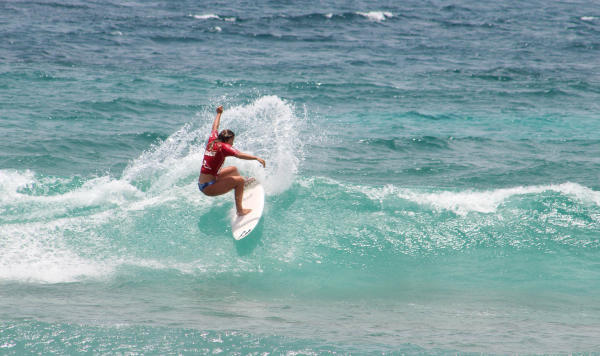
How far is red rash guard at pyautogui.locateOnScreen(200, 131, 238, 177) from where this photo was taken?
28.3 feet

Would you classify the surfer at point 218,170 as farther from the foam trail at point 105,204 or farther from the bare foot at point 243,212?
the foam trail at point 105,204

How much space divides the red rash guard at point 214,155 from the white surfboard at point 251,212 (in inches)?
40.4

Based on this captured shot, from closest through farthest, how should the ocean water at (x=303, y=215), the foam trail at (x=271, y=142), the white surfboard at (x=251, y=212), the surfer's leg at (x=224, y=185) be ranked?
the ocean water at (x=303, y=215)
the surfer's leg at (x=224, y=185)
the white surfboard at (x=251, y=212)
the foam trail at (x=271, y=142)

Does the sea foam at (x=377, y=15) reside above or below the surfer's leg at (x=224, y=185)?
above

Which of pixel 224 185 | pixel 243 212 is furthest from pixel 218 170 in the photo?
pixel 243 212

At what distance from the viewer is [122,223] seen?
998 centimetres

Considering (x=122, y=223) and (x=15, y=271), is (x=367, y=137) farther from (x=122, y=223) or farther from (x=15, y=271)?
(x=15, y=271)

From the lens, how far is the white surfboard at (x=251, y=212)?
9.51 metres

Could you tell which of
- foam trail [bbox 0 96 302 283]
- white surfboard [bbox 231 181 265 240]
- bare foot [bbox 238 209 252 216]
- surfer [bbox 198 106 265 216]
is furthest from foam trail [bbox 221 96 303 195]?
surfer [bbox 198 106 265 216]

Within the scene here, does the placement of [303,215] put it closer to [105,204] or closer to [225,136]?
[225,136]

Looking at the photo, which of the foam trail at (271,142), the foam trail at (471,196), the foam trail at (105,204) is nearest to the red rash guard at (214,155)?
the foam trail at (105,204)

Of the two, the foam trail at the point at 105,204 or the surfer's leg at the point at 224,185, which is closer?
the foam trail at the point at 105,204

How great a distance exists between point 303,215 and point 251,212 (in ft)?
3.39

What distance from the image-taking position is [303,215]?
1044 cm
